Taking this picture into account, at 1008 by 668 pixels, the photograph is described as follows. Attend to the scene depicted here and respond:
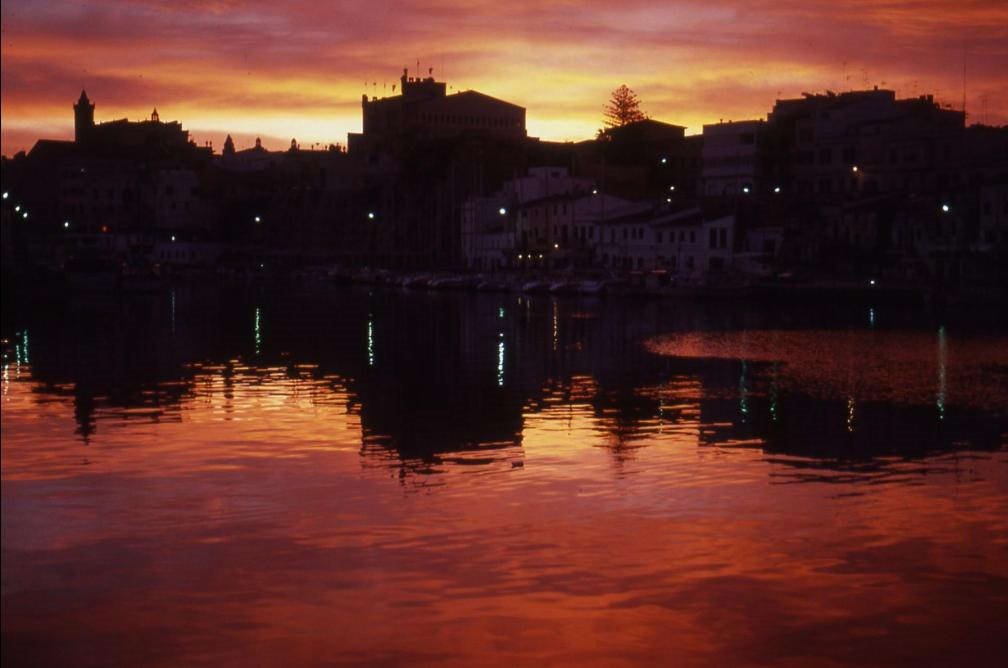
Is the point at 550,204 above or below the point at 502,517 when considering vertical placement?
above

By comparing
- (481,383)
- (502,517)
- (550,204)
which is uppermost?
(550,204)

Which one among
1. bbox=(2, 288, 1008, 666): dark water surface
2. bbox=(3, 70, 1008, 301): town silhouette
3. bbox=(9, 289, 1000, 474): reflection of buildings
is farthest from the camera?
→ bbox=(3, 70, 1008, 301): town silhouette

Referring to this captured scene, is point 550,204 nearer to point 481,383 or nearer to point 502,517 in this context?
point 481,383

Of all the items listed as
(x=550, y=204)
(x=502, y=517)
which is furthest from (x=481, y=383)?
(x=550, y=204)

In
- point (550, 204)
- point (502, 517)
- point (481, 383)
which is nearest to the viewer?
point (502, 517)

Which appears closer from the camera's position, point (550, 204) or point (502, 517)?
point (502, 517)

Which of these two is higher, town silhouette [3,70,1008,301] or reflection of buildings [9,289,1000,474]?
town silhouette [3,70,1008,301]

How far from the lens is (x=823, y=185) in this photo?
90188 millimetres

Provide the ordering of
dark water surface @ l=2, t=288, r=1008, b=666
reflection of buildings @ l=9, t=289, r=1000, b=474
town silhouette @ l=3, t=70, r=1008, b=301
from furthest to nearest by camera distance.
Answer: town silhouette @ l=3, t=70, r=1008, b=301 < reflection of buildings @ l=9, t=289, r=1000, b=474 < dark water surface @ l=2, t=288, r=1008, b=666

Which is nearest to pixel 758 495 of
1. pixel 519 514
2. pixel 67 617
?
pixel 519 514

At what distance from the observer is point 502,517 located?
49.2 feet

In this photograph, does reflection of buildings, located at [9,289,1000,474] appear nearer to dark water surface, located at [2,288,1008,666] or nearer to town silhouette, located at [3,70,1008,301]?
dark water surface, located at [2,288,1008,666]

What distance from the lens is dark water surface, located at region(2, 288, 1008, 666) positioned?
11117 mm

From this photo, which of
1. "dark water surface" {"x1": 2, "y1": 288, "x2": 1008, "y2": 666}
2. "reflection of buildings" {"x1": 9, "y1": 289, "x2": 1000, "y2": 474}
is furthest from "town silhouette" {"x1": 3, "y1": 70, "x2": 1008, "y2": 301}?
"dark water surface" {"x1": 2, "y1": 288, "x2": 1008, "y2": 666}
